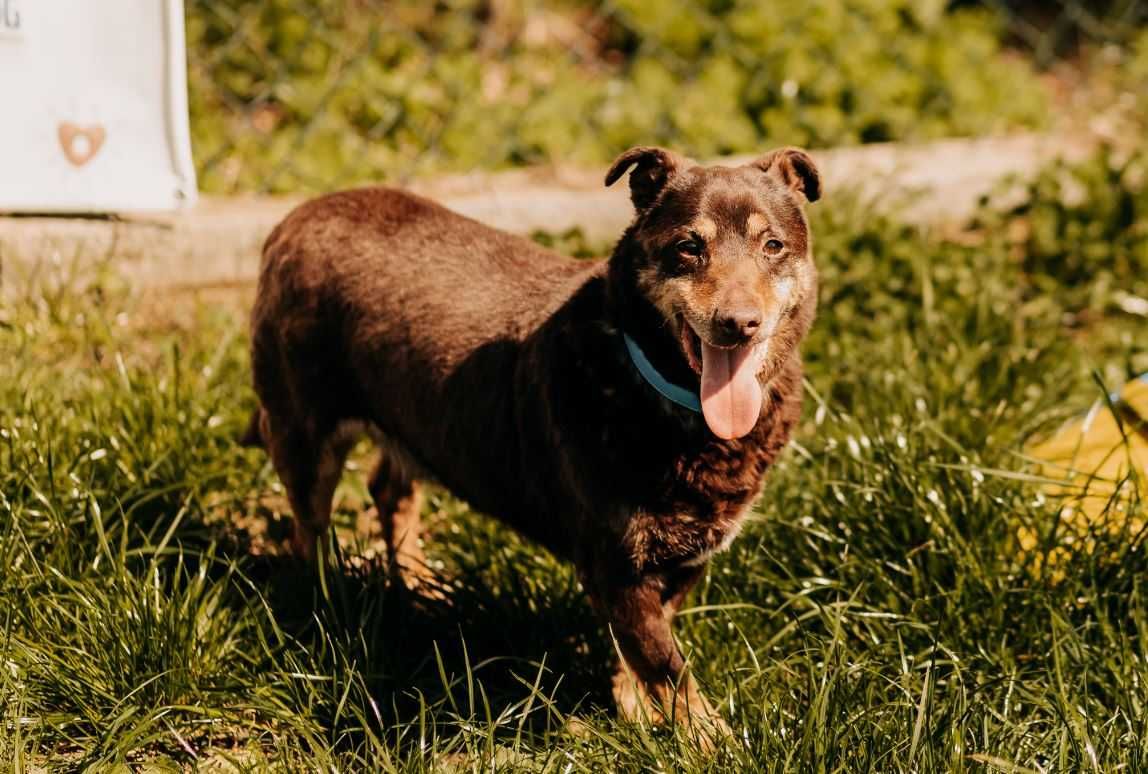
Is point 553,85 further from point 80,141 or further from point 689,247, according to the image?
point 689,247

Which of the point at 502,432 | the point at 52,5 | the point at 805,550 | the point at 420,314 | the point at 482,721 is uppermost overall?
the point at 52,5

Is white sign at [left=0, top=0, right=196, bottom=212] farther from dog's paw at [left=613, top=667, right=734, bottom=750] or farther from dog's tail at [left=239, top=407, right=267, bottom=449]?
dog's paw at [left=613, top=667, right=734, bottom=750]

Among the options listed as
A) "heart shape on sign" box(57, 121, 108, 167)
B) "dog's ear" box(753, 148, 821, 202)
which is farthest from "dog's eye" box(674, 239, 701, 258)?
"heart shape on sign" box(57, 121, 108, 167)

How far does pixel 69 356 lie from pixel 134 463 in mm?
805

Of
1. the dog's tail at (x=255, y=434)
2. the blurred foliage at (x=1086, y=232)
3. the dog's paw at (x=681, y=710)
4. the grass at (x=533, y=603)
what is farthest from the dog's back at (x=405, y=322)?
the blurred foliage at (x=1086, y=232)

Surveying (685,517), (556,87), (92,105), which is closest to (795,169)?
(685,517)

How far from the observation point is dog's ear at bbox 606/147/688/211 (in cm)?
351

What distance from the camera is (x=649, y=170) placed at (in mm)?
3590

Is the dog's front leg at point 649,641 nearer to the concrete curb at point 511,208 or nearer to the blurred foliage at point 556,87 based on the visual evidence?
the concrete curb at point 511,208

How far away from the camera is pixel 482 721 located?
3660 mm

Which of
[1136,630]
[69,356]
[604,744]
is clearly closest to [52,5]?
[69,356]

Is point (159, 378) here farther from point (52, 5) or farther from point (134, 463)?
point (52, 5)

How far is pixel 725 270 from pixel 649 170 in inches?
16.7

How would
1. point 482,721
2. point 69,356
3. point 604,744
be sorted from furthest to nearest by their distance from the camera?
point 69,356, point 482,721, point 604,744
